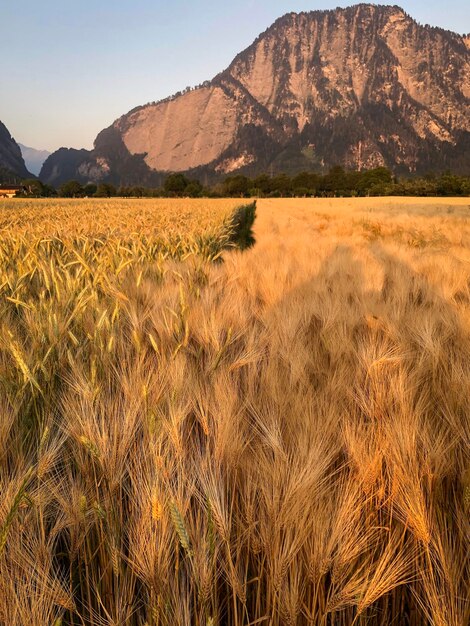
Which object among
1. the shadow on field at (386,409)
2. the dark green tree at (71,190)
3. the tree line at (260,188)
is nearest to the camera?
the shadow on field at (386,409)

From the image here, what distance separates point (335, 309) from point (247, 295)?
0.70 meters

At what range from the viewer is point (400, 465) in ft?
2.55

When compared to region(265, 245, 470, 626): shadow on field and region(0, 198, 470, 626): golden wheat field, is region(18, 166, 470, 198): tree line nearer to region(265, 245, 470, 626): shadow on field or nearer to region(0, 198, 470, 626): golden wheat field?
region(265, 245, 470, 626): shadow on field

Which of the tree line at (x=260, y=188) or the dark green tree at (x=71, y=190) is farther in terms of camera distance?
the dark green tree at (x=71, y=190)


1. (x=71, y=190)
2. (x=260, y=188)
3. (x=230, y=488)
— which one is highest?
(x=71, y=190)

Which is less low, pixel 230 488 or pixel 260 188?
pixel 260 188

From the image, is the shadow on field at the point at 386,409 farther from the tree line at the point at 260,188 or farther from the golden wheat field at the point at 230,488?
the tree line at the point at 260,188

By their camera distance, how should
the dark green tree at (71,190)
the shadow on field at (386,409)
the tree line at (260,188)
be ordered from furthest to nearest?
the dark green tree at (71,190) → the tree line at (260,188) → the shadow on field at (386,409)

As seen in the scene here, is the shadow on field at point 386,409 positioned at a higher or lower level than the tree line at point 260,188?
lower

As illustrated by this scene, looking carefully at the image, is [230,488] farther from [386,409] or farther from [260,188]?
[260,188]

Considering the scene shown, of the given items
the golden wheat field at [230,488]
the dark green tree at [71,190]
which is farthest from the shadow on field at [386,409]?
the dark green tree at [71,190]

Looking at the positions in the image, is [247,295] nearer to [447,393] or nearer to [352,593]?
A: [447,393]

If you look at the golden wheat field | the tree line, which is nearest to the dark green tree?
the tree line

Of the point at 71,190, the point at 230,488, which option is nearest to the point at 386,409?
the point at 230,488
